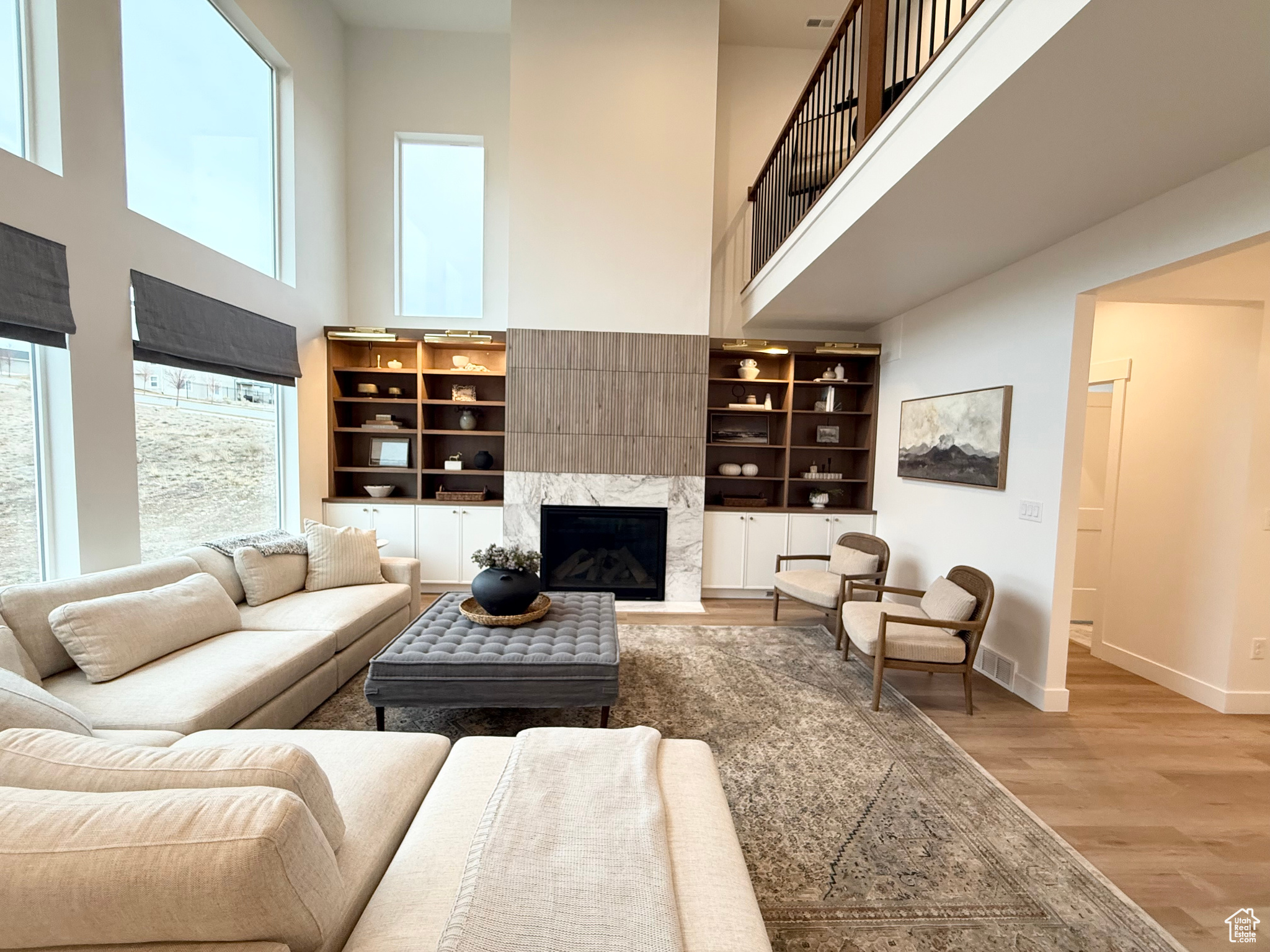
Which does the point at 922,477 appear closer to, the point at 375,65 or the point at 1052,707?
the point at 1052,707

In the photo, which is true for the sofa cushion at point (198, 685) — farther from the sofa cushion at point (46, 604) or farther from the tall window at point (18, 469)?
the tall window at point (18, 469)

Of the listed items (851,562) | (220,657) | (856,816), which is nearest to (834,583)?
(851,562)

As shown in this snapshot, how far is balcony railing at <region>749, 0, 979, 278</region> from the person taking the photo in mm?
2641

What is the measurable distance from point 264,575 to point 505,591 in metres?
1.54

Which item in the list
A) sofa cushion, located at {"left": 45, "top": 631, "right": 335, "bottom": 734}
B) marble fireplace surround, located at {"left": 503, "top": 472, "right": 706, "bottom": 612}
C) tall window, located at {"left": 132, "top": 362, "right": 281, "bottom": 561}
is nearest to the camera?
sofa cushion, located at {"left": 45, "top": 631, "right": 335, "bottom": 734}

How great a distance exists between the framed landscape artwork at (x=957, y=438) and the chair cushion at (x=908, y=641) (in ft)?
3.62

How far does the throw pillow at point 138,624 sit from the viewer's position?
2.22 metres

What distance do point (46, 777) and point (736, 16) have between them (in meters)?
6.50

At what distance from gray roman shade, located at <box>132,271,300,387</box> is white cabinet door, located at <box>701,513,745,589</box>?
12.5ft

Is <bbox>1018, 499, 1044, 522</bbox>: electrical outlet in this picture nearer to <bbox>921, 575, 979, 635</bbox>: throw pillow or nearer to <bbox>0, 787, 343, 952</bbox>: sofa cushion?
<bbox>921, 575, 979, 635</bbox>: throw pillow

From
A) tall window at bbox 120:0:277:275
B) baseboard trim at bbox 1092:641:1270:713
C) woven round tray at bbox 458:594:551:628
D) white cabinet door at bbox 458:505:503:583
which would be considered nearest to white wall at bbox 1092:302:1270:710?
baseboard trim at bbox 1092:641:1270:713

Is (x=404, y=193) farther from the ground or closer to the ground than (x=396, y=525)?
farther from the ground

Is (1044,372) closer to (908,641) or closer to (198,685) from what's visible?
(908,641)

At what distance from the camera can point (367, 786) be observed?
1564 millimetres
